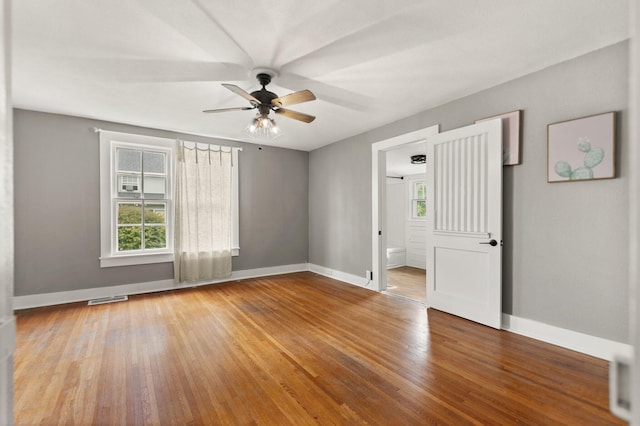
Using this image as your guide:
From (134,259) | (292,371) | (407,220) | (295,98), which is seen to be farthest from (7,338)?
(407,220)

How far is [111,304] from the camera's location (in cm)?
386

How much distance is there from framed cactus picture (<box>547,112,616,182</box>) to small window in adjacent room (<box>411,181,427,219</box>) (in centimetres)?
459

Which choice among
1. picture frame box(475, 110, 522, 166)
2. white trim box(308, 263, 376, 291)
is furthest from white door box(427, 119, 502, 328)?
white trim box(308, 263, 376, 291)

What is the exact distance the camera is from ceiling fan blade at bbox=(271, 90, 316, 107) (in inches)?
97.5

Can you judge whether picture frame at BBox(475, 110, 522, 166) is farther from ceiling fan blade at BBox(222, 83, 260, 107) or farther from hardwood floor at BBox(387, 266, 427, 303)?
ceiling fan blade at BBox(222, 83, 260, 107)

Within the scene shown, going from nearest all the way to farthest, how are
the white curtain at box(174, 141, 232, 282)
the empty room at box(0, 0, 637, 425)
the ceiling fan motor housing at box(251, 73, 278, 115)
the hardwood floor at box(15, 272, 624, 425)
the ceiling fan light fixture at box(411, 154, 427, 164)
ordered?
the hardwood floor at box(15, 272, 624, 425)
the empty room at box(0, 0, 637, 425)
the ceiling fan motor housing at box(251, 73, 278, 115)
the white curtain at box(174, 141, 232, 282)
the ceiling fan light fixture at box(411, 154, 427, 164)

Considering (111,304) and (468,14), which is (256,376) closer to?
(111,304)

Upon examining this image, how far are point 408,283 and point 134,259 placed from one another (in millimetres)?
4386

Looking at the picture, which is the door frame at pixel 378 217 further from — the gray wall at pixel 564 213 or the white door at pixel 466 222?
the gray wall at pixel 564 213

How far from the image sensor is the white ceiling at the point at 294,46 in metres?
1.98

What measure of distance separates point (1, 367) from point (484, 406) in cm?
235

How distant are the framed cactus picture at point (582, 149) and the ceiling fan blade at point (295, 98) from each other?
2245 millimetres

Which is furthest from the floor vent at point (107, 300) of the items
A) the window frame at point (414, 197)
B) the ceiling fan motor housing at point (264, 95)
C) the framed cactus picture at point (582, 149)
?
the window frame at point (414, 197)

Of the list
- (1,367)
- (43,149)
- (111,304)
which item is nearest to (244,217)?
(111,304)
